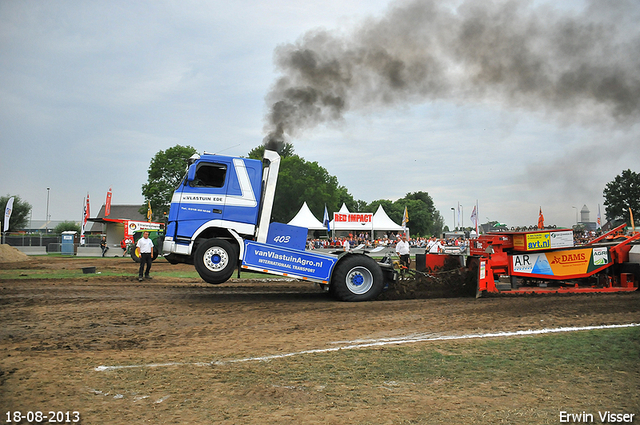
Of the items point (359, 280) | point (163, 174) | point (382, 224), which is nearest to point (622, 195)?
point (382, 224)

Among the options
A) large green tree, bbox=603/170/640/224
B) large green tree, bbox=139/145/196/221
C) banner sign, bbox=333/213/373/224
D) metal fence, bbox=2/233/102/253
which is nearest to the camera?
metal fence, bbox=2/233/102/253

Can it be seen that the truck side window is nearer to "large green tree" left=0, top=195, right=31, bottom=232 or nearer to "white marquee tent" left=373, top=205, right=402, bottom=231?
"white marquee tent" left=373, top=205, right=402, bottom=231

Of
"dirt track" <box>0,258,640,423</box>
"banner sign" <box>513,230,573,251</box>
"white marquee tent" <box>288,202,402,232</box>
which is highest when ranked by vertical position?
"white marquee tent" <box>288,202,402,232</box>

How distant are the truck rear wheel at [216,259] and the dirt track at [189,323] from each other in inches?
28.9

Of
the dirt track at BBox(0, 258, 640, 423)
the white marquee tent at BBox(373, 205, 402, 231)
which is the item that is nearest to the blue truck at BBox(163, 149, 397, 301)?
the dirt track at BBox(0, 258, 640, 423)

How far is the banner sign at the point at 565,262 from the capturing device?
11.1 meters

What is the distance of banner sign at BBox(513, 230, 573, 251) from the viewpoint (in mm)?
10891

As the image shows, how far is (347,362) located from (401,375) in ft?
2.51

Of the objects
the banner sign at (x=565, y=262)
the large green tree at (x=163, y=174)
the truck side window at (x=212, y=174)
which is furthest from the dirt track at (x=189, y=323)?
the large green tree at (x=163, y=174)

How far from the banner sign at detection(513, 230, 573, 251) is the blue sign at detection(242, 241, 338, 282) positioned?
15.7ft

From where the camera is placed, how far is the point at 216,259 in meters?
9.95

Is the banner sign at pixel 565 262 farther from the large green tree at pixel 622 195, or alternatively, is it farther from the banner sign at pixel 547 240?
the large green tree at pixel 622 195

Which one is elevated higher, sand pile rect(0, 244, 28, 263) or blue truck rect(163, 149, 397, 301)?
blue truck rect(163, 149, 397, 301)

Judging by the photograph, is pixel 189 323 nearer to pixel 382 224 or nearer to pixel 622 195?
pixel 382 224
